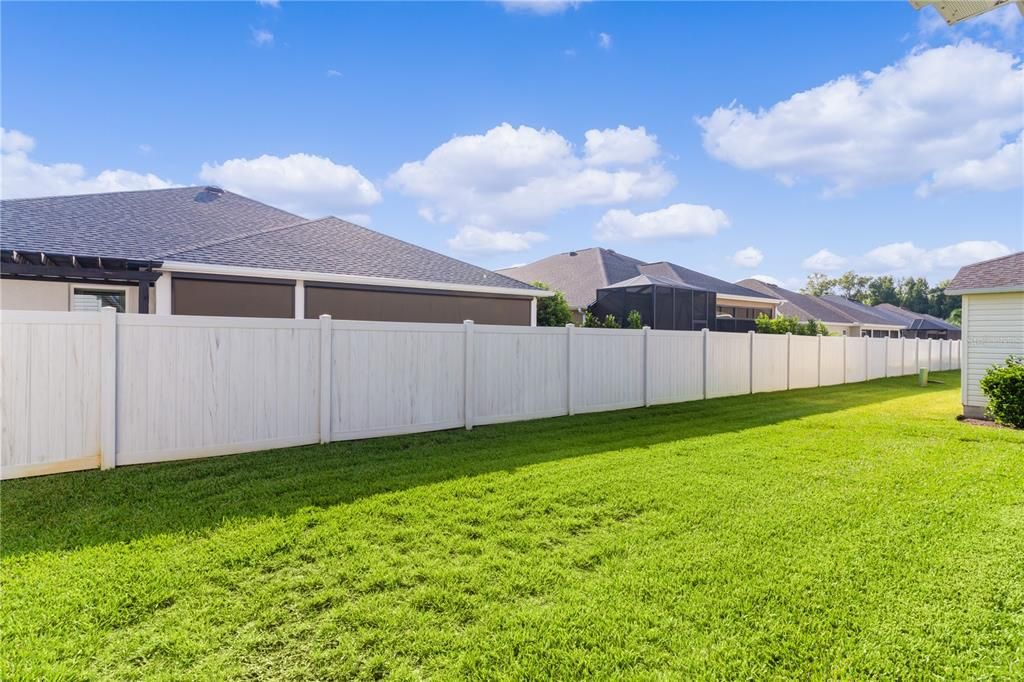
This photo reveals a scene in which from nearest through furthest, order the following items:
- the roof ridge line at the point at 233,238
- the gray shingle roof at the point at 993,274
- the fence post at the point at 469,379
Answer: the fence post at the point at 469,379
the gray shingle roof at the point at 993,274
the roof ridge line at the point at 233,238

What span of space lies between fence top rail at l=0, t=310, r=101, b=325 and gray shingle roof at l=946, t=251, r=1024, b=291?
1393 cm

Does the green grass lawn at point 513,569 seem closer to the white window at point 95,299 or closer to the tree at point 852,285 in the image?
the white window at point 95,299

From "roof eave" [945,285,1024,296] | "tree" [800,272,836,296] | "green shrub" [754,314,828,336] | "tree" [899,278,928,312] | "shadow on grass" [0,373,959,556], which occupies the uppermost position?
"tree" [800,272,836,296]

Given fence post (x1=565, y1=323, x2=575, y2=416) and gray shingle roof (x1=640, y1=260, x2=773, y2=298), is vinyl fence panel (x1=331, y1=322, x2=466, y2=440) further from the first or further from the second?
gray shingle roof (x1=640, y1=260, x2=773, y2=298)

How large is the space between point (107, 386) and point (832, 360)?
1740cm

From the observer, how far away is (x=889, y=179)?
54.7ft

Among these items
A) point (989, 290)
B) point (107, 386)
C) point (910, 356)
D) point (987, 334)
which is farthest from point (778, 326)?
point (107, 386)

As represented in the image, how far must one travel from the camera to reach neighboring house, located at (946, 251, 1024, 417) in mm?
9531

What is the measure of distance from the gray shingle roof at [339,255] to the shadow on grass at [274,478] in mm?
6590

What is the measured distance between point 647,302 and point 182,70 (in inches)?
596

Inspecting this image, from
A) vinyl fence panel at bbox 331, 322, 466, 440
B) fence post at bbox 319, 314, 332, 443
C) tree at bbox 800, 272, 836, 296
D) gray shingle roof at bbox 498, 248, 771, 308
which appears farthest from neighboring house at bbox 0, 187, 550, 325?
tree at bbox 800, 272, 836, 296

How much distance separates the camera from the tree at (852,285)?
69.7 m

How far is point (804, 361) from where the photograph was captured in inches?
565

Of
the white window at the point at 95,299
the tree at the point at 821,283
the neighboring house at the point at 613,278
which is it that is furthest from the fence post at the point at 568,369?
the tree at the point at 821,283
